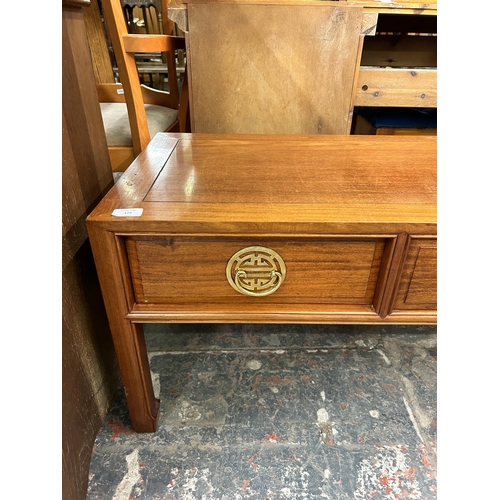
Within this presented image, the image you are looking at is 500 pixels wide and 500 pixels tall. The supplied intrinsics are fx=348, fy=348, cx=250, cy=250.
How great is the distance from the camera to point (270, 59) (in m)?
1.13

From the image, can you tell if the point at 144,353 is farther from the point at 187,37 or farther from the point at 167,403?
the point at 187,37

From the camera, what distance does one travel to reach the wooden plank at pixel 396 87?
1173mm

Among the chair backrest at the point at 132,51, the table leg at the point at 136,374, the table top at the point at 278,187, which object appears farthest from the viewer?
the chair backrest at the point at 132,51

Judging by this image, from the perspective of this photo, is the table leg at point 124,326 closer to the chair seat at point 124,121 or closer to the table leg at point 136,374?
the table leg at point 136,374

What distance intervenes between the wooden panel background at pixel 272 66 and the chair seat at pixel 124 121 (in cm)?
22

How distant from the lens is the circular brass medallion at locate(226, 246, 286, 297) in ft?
1.89

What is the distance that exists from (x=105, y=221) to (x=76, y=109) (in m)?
0.24

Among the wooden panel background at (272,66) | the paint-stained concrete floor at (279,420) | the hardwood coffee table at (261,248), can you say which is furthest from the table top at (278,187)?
the paint-stained concrete floor at (279,420)

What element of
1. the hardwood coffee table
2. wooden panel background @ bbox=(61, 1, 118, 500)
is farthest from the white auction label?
wooden panel background @ bbox=(61, 1, 118, 500)

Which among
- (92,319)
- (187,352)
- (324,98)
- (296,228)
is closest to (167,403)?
(187,352)

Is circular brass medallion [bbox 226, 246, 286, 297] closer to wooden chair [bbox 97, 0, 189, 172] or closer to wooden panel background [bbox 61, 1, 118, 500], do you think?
wooden panel background [bbox 61, 1, 118, 500]

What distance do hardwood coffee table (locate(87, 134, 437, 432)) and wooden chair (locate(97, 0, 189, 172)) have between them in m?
0.51

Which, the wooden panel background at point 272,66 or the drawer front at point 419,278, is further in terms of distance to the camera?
the wooden panel background at point 272,66

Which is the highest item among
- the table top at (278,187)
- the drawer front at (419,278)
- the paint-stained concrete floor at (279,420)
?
the table top at (278,187)
